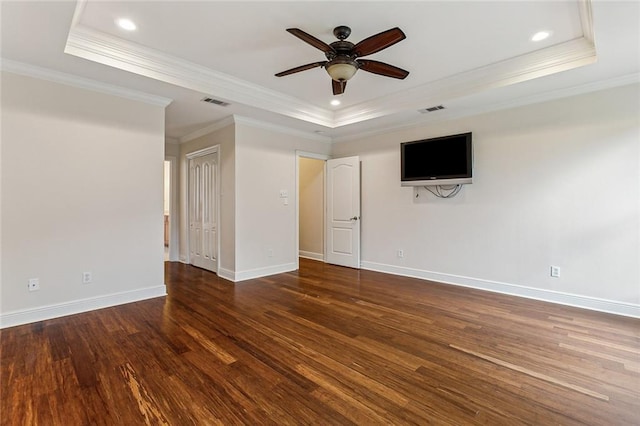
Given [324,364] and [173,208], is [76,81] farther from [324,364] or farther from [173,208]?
[324,364]

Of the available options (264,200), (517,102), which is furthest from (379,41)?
(264,200)

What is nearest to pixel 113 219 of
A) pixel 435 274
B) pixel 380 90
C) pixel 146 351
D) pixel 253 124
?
pixel 146 351

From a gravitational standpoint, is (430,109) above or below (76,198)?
above

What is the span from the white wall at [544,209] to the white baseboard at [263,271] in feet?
6.81

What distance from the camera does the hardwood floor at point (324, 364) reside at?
1.71 meters

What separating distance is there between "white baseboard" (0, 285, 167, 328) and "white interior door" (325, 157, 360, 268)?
322 centimetres

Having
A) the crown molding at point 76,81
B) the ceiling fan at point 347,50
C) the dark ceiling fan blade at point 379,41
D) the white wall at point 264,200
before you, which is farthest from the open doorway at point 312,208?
the dark ceiling fan blade at point 379,41

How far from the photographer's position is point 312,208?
6.74 meters

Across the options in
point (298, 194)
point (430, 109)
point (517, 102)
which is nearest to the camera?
point (517, 102)

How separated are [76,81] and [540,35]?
4.91 meters

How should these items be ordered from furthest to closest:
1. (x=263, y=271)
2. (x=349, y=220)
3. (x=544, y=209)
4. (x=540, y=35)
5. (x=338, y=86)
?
(x=349, y=220) → (x=263, y=271) → (x=544, y=209) → (x=338, y=86) → (x=540, y=35)

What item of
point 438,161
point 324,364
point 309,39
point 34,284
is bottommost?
point 324,364

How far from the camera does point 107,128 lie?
3.47 m

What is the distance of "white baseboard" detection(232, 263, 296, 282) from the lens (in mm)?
4676
